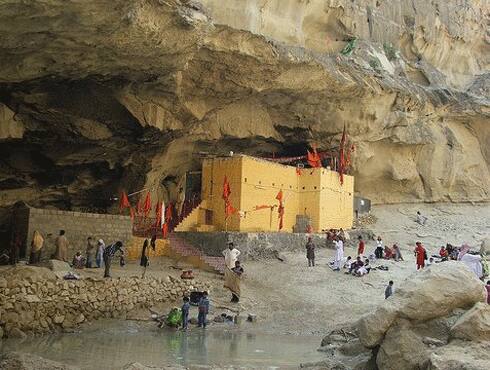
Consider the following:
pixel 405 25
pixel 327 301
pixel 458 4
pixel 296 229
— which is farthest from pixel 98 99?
pixel 458 4

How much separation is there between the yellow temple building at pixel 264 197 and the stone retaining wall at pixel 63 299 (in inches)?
272

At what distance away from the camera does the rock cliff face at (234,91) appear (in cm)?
1245

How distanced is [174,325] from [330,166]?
47.4ft

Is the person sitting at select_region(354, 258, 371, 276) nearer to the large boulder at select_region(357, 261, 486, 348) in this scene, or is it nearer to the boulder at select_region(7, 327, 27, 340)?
the large boulder at select_region(357, 261, 486, 348)

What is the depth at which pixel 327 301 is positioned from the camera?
15.7 meters

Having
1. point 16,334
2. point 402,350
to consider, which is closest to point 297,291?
→ point 16,334

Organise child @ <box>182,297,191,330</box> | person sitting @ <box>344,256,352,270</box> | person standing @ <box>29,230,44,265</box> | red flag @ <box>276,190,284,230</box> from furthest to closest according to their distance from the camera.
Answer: red flag @ <box>276,190,284,230</box> < person sitting @ <box>344,256,352,270</box> < person standing @ <box>29,230,44,265</box> < child @ <box>182,297,191,330</box>

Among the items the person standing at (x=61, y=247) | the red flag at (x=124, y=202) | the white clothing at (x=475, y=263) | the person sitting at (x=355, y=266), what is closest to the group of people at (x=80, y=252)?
the person standing at (x=61, y=247)

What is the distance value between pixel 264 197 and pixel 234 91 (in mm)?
4581

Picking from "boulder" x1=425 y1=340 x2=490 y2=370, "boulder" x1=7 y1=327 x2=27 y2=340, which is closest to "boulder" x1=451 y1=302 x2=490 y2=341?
"boulder" x1=425 y1=340 x2=490 y2=370

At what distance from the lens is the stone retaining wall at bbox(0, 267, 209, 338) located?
38.3 ft

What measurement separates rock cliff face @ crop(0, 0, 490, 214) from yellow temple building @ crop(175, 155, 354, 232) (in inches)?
57.1

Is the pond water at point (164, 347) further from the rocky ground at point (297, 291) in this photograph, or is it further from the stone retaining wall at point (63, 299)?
the rocky ground at point (297, 291)

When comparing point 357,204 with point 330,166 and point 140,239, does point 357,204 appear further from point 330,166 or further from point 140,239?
point 140,239
